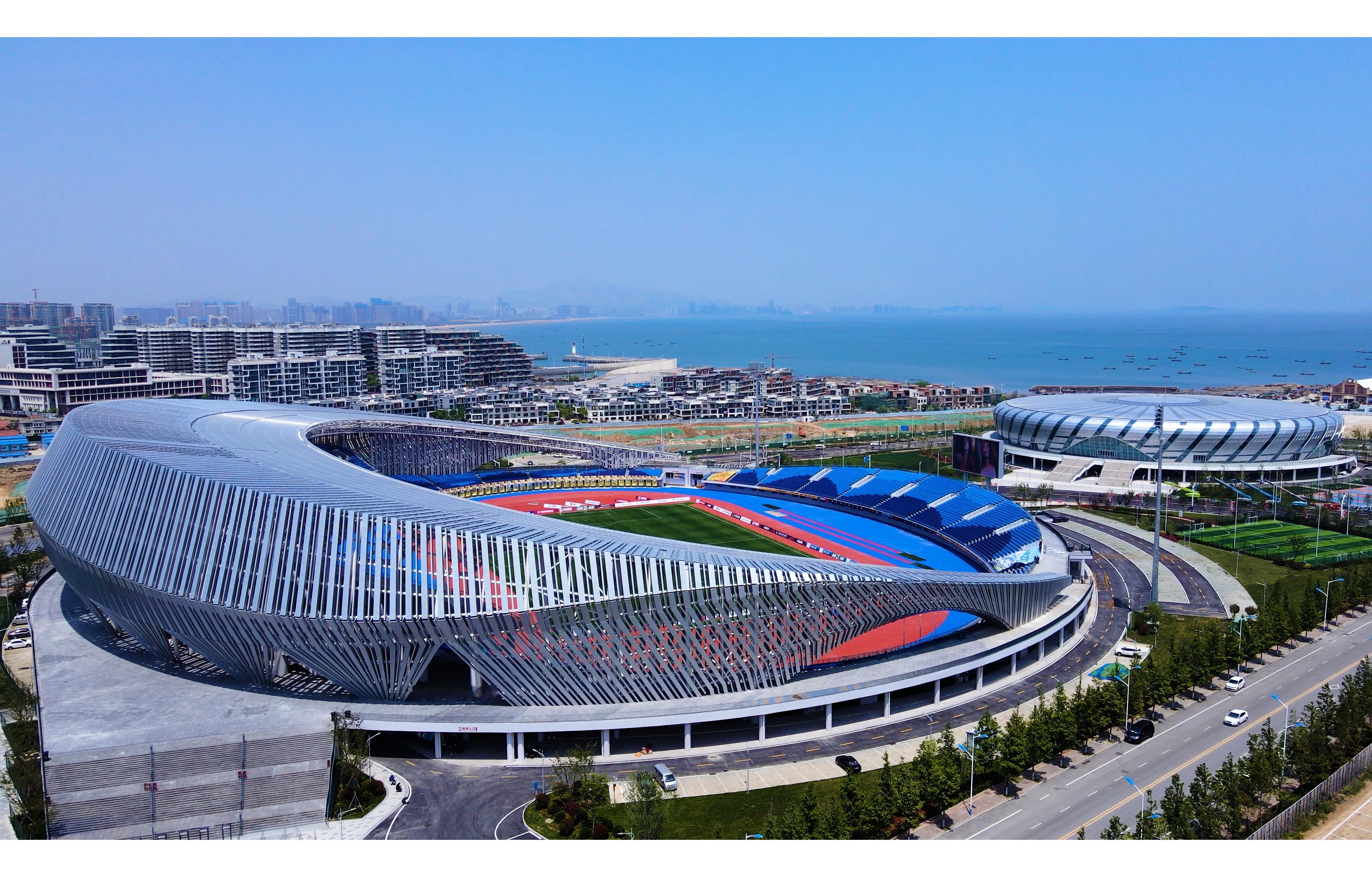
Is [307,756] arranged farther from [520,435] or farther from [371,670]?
[520,435]

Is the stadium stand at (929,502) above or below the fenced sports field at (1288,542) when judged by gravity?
above

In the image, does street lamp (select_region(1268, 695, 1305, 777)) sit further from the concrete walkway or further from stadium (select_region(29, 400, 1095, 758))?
the concrete walkway

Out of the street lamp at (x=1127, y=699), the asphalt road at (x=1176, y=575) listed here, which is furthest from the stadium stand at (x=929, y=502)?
the street lamp at (x=1127, y=699)

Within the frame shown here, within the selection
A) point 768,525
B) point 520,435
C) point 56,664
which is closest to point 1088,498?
point 768,525

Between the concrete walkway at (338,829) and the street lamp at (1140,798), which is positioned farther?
the concrete walkway at (338,829)

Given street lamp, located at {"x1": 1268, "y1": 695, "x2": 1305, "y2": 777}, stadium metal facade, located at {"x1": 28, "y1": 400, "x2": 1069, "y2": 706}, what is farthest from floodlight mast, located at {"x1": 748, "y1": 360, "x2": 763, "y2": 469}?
street lamp, located at {"x1": 1268, "y1": 695, "x2": 1305, "y2": 777}

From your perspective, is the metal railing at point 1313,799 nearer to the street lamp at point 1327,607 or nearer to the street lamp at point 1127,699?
the street lamp at point 1127,699

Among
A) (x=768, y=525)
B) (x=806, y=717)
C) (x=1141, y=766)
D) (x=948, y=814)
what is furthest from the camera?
(x=768, y=525)
